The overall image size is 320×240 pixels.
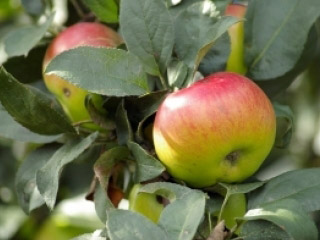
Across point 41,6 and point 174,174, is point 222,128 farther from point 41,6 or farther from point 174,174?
point 41,6

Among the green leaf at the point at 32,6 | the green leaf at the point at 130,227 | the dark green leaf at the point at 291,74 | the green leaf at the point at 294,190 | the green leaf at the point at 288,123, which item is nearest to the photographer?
the green leaf at the point at 130,227

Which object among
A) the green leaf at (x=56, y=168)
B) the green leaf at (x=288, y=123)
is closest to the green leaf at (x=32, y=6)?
the green leaf at (x=56, y=168)

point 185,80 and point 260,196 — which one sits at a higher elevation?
point 185,80

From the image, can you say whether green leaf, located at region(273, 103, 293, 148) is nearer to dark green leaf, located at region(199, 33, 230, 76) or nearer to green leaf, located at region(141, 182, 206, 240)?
dark green leaf, located at region(199, 33, 230, 76)

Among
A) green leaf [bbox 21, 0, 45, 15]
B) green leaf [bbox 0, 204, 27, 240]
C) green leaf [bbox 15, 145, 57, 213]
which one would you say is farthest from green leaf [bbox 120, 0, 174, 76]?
green leaf [bbox 0, 204, 27, 240]

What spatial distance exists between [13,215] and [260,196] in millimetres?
891

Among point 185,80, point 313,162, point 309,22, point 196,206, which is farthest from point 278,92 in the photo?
point 313,162

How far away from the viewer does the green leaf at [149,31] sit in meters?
1.00

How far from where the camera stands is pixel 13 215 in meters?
1.72

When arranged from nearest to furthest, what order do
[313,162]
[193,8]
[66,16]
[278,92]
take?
[193,8] < [278,92] < [66,16] < [313,162]

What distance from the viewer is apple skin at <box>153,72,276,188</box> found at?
2.94 feet

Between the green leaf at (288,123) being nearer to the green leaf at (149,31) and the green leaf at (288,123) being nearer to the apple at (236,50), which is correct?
the apple at (236,50)

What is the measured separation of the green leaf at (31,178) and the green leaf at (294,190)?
1.06 ft

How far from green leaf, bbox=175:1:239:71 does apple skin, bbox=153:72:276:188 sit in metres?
0.09
